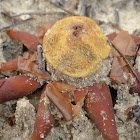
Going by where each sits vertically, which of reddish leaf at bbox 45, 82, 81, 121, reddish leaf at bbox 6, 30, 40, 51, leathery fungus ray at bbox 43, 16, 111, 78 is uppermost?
leathery fungus ray at bbox 43, 16, 111, 78

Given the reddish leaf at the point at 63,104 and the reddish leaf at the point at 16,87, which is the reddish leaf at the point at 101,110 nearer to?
the reddish leaf at the point at 63,104

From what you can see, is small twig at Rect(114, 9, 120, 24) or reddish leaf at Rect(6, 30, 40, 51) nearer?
reddish leaf at Rect(6, 30, 40, 51)

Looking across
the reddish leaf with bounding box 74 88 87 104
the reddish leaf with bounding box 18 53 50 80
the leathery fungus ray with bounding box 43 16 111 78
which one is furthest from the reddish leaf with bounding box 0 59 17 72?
the reddish leaf with bounding box 74 88 87 104

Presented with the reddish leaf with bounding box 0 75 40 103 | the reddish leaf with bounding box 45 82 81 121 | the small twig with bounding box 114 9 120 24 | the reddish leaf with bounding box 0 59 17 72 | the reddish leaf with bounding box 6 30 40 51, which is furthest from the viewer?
the small twig with bounding box 114 9 120 24

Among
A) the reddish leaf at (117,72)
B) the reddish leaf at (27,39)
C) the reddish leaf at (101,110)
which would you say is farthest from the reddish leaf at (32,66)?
the reddish leaf at (117,72)

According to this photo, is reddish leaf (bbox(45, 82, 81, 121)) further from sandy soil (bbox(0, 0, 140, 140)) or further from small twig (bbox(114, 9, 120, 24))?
small twig (bbox(114, 9, 120, 24))

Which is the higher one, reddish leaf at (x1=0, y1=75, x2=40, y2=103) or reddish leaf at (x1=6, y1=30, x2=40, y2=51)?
reddish leaf at (x1=6, y1=30, x2=40, y2=51)
